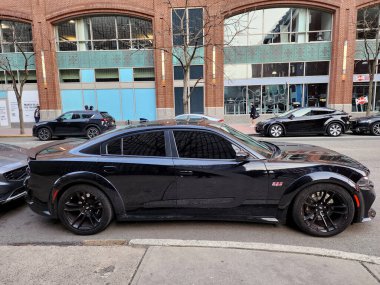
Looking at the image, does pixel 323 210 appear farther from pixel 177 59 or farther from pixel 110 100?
pixel 110 100

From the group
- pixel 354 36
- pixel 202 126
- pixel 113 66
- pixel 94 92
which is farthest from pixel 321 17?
pixel 202 126

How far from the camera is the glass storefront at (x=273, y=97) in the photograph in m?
20.3

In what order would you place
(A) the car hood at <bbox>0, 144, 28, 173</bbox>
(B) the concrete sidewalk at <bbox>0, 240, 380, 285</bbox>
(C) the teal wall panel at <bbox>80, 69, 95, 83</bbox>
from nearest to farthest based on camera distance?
(B) the concrete sidewalk at <bbox>0, 240, 380, 285</bbox>, (A) the car hood at <bbox>0, 144, 28, 173</bbox>, (C) the teal wall panel at <bbox>80, 69, 95, 83</bbox>

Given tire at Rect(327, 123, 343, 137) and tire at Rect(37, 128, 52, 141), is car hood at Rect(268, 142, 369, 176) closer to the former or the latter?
tire at Rect(327, 123, 343, 137)

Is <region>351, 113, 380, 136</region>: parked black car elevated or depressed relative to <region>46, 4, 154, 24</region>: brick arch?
depressed

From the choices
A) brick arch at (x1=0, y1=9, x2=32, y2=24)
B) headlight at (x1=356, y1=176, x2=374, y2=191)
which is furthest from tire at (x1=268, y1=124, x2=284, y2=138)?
brick arch at (x1=0, y1=9, x2=32, y2=24)

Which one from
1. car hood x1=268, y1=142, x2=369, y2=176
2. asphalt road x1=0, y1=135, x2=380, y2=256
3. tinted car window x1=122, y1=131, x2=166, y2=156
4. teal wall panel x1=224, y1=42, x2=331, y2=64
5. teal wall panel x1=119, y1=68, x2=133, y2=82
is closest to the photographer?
asphalt road x1=0, y1=135, x2=380, y2=256

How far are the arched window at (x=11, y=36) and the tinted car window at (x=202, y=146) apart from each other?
22139mm

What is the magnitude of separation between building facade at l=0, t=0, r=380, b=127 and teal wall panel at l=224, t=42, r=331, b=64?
67mm

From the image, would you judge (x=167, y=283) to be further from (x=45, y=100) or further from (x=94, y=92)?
(x=45, y=100)

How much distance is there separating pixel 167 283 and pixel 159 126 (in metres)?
1.99

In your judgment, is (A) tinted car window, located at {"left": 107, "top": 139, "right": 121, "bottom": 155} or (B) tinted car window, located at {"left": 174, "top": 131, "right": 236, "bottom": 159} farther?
(A) tinted car window, located at {"left": 107, "top": 139, "right": 121, "bottom": 155}

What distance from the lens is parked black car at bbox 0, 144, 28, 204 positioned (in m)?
4.49

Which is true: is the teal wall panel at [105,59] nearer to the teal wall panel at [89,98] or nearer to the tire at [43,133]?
the teal wall panel at [89,98]
